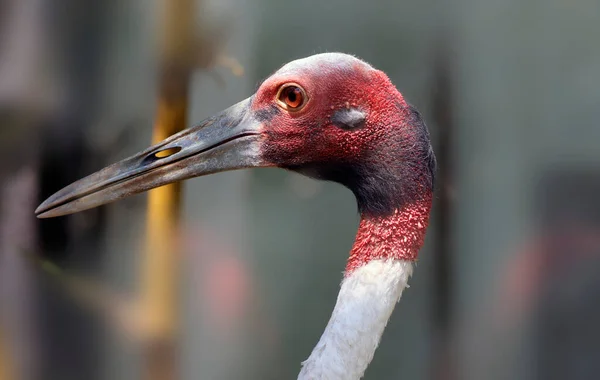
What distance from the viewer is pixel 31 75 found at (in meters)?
2.58

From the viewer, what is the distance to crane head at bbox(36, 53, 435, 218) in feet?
5.63

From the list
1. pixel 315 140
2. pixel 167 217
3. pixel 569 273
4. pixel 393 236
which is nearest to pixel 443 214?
pixel 569 273

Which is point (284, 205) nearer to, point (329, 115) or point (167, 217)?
point (167, 217)

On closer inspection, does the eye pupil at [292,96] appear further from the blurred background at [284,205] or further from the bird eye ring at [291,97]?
the blurred background at [284,205]

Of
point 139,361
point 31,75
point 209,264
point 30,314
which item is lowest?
point 139,361

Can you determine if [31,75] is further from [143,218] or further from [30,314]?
[30,314]

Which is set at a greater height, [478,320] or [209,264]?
[209,264]

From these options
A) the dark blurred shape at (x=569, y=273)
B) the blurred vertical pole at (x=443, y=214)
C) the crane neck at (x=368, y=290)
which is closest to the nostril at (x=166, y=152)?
the crane neck at (x=368, y=290)

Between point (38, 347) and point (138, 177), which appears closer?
point (138, 177)

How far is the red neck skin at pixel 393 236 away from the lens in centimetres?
170

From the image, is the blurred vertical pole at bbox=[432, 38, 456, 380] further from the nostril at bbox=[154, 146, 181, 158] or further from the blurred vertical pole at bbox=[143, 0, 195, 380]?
the nostril at bbox=[154, 146, 181, 158]

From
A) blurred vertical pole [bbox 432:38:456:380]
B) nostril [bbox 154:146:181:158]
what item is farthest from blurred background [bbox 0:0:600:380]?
nostril [bbox 154:146:181:158]

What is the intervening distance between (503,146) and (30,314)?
2.08 meters

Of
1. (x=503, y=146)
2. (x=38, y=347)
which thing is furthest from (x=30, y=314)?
(x=503, y=146)
